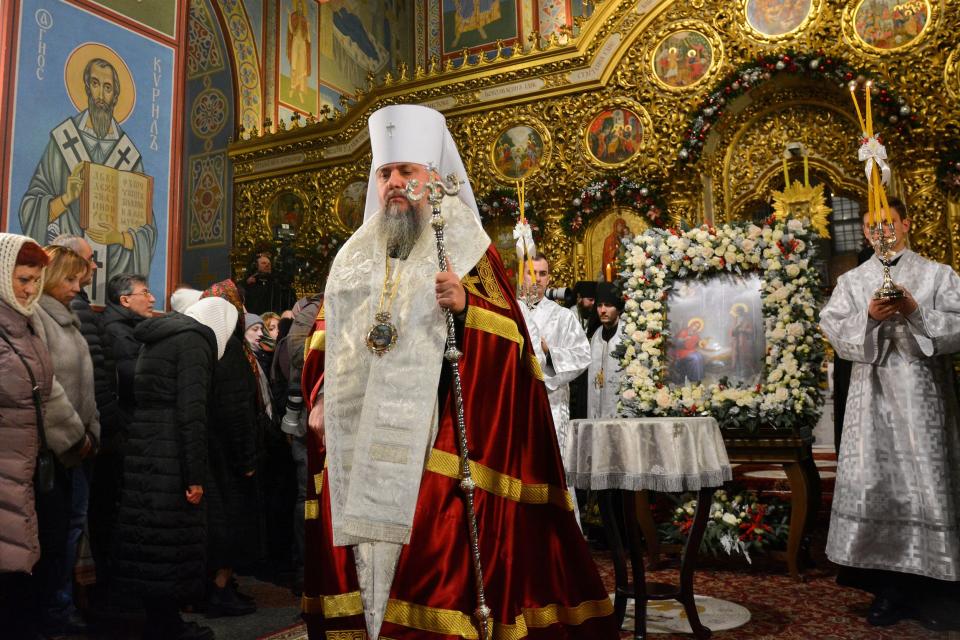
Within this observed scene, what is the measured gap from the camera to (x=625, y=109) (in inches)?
385

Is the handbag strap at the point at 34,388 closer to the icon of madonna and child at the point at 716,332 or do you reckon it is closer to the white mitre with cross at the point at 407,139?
the white mitre with cross at the point at 407,139

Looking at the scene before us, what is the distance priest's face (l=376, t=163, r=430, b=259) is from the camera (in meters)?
2.90

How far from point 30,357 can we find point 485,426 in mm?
1888

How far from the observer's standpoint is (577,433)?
153 inches

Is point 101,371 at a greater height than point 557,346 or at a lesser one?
lesser

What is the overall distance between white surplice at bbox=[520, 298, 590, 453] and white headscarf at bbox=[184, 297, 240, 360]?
2.04 metres

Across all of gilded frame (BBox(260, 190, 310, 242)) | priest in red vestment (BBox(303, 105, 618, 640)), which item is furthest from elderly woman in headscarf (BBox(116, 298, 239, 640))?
gilded frame (BBox(260, 190, 310, 242))

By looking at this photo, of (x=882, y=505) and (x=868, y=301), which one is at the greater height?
(x=868, y=301)

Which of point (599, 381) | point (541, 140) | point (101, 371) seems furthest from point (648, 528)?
point (541, 140)

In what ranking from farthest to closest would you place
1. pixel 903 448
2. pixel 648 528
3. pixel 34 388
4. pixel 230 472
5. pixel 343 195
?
pixel 343 195, pixel 648 528, pixel 230 472, pixel 903 448, pixel 34 388

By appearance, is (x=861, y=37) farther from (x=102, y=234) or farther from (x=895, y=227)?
(x=102, y=234)

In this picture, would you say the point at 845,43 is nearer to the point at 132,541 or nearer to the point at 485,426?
the point at 485,426

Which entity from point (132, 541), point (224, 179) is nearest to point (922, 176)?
point (132, 541)

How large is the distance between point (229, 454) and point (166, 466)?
2.73ft
